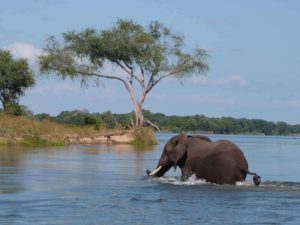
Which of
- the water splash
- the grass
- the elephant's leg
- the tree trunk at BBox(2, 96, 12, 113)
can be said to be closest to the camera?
the water splash

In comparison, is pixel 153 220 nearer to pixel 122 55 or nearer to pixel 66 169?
pixel 66 169

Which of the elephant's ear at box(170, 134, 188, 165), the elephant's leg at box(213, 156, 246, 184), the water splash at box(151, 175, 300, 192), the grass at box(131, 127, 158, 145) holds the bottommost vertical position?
the water splash at box(151, 175, 300, 192)

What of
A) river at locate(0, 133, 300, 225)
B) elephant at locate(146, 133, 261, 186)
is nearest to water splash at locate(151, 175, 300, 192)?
river at locate(0, 133, 300, 225)

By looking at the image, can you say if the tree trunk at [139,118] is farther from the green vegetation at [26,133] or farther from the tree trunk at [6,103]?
the green vegetation at [26,133]

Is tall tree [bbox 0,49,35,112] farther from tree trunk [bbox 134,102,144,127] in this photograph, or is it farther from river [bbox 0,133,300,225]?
river [bbox 0,133,300,225]

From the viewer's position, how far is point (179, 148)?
19.3 meters

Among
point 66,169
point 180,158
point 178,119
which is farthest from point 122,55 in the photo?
point 178,119

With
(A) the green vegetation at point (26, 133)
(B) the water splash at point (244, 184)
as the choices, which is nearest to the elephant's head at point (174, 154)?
(B) the water splash at point (244, 184)

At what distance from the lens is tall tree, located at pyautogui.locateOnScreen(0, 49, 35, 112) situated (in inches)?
2430

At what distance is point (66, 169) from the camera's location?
78.1 ft

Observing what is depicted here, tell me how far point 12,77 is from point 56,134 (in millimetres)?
15395

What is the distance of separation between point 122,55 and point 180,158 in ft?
137

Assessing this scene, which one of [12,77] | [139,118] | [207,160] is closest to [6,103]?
[12,77]

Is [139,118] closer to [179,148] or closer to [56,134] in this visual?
[56,134]
